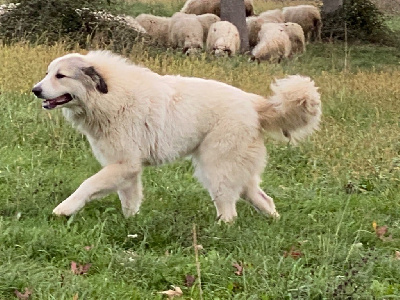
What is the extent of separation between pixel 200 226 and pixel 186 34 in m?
12.8

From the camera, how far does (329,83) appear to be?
11.1m

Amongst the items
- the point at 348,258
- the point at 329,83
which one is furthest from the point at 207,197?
the point at 329,83

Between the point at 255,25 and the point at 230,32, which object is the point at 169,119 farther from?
the point at 255,25

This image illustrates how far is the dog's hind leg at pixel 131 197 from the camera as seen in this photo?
5.33 metres

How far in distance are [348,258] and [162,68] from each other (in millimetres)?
6571

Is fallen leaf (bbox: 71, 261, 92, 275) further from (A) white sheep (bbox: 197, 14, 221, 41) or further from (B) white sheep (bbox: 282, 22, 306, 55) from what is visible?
(A) white sheep (bbox: 197, 14, 221, 41)

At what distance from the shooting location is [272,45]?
1619 centimetres

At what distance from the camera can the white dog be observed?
5.12 m

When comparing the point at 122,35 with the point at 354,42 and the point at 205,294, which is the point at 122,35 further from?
the point at 205,294

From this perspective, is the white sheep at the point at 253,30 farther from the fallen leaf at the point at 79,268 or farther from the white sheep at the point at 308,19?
the fallen leaf at the point at 79,268

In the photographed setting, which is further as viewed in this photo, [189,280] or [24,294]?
[189,280]

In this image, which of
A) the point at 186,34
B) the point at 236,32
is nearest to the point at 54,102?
the point at 236,32

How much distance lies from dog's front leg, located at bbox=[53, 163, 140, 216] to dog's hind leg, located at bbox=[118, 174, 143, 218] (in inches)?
6.9

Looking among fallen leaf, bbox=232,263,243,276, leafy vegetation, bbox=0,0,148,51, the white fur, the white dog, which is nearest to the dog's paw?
the white dog
